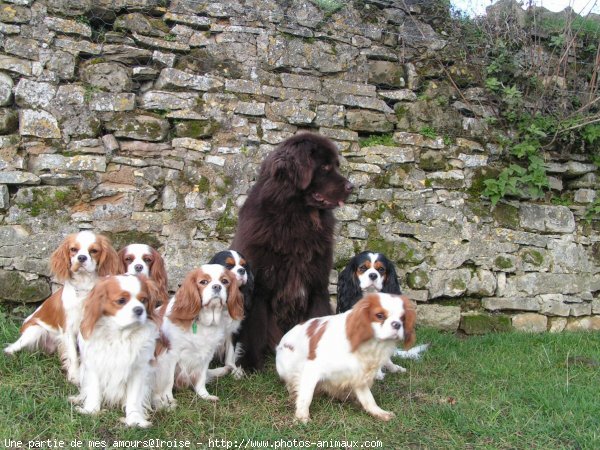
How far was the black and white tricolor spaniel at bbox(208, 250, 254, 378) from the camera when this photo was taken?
4391 mm

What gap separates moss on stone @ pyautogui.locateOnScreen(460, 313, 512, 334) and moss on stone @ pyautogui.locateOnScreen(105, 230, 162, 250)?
3.30m

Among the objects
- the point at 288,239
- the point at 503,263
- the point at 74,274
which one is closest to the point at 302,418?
the point at 288,239

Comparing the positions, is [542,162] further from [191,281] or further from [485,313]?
[191,281]

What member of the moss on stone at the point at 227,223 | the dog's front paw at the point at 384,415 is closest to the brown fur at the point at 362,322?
the dog's front paw at the point at 384,415

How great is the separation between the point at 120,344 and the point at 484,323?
414cm

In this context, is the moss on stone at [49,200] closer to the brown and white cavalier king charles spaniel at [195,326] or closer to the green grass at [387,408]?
the green grass at [387,408]

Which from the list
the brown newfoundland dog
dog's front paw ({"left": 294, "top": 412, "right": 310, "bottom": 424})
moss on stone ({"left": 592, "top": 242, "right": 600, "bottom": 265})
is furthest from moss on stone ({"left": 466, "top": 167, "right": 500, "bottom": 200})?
dog's front paw ({"left": 294, "top": 412, "right": 310, "bottom": 424})

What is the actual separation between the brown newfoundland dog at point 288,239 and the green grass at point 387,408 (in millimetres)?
426

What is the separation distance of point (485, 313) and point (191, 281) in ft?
12.4

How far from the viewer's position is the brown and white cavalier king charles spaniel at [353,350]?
3727mm

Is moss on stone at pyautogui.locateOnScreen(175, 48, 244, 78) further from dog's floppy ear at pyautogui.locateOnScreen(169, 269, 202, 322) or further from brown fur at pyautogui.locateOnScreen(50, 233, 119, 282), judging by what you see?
dog's floppy ear at pyautogui.locateOnScreen(169, 269, 202, 322)

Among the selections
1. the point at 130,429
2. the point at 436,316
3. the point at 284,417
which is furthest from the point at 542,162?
the point at 130,429

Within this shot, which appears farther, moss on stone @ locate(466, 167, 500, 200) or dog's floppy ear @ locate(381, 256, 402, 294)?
moss on stone @ locate(466, 167, 500, 200)

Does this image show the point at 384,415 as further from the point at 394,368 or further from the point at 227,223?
the point at 227,223
